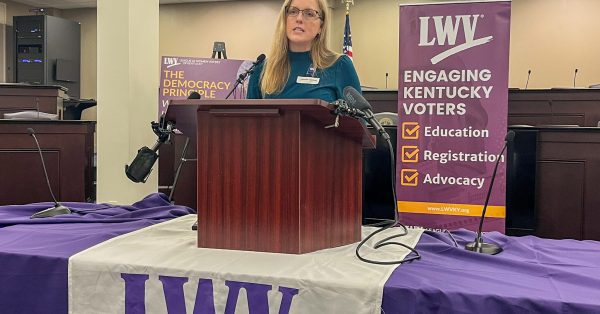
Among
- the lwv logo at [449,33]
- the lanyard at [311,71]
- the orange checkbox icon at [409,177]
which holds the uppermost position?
the lwv logo at [449,33]

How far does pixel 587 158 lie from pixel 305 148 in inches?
106

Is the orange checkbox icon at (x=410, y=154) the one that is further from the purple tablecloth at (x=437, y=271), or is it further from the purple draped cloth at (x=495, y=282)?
the purple draped cloth at (x=495, y=282)

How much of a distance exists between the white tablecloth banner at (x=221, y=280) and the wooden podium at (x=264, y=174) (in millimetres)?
50

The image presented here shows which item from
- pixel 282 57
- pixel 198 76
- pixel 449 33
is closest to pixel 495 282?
pixel 282 57

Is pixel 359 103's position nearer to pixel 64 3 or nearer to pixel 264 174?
pixel 264 174

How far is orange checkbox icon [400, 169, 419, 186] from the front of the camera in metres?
2.96

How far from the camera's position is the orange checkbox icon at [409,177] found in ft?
9.70

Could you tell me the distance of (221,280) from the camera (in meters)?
1.20

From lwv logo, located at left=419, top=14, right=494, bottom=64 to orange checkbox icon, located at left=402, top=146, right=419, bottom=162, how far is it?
1.57 ft

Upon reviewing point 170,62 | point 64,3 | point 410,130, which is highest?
point 64,3

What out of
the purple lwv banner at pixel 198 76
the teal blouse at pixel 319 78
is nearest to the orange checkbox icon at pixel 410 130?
the teal blouse at pixel 319 78

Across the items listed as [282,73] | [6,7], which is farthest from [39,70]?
[282,73]

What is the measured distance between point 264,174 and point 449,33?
6.22 feet

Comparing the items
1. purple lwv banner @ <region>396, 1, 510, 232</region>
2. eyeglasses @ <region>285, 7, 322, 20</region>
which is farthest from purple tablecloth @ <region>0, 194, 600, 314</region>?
purple lwv banner @ <region>396, 1, 510, 232</region>
